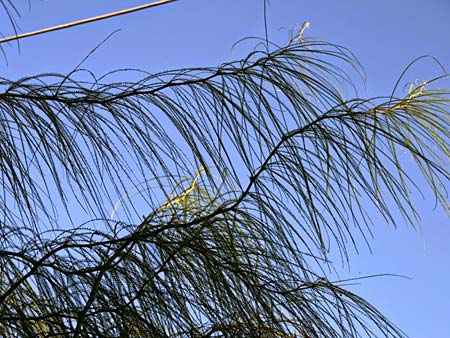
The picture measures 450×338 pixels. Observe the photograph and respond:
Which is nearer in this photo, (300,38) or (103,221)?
(103,221)

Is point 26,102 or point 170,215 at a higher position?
point 26,102

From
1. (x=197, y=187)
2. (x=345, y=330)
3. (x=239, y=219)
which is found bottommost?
(x=345, y=330)

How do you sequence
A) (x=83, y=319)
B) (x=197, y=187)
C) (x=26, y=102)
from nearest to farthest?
1. (x=83, y=319)
2. (x=26, y=102)
3. (x=197, y=187)

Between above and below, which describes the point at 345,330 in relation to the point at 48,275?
below

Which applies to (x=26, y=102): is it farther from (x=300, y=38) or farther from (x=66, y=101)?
(x=300, y=38)

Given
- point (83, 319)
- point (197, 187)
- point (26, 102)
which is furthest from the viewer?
point (197, 187)

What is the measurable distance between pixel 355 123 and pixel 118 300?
0.93 ft

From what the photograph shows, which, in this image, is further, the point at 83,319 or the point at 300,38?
the point at 300,38

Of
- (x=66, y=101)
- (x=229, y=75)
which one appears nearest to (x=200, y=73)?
(x=229, y=75)

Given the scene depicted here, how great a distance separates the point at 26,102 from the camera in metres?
0.82

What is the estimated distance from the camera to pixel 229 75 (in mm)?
835

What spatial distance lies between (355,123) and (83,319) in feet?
1.04

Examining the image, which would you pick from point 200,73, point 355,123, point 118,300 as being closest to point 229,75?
point 200,73

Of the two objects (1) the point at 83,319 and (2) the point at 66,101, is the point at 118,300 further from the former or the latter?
(2) the point at 66,101
